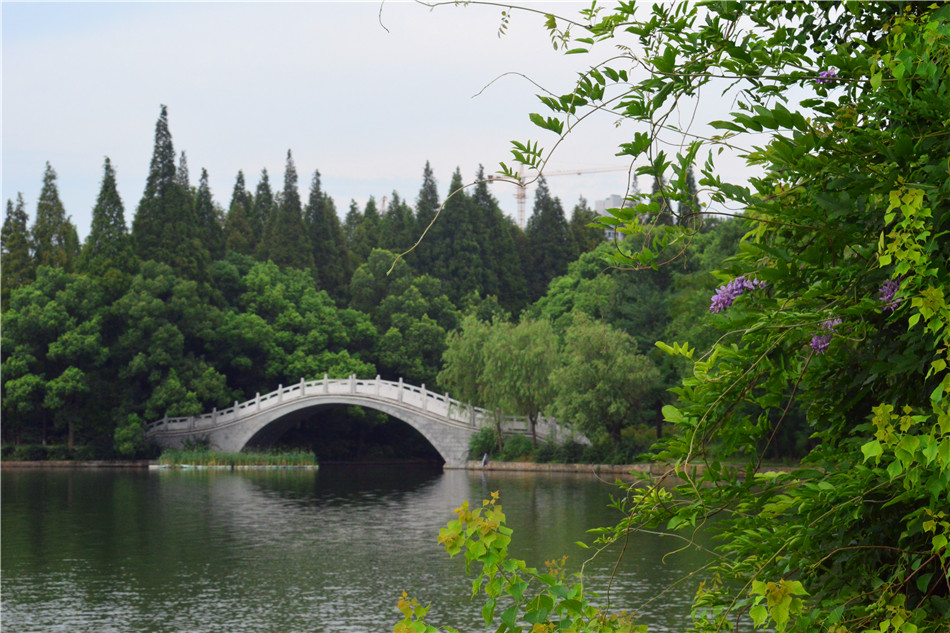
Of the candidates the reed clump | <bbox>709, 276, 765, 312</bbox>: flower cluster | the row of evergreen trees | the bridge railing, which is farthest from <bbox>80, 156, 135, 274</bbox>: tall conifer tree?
<bbox>709, 276, 765, 312</bbox>: flower cluster

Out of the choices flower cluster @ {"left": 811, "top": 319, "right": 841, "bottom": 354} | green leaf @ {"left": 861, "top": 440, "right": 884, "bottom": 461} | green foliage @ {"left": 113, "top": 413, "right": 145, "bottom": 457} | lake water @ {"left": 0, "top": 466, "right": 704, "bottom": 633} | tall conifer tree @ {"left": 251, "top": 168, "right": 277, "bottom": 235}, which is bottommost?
lake water @ {"left": 0, "top": 466, "right": 704, "bottom": 633}

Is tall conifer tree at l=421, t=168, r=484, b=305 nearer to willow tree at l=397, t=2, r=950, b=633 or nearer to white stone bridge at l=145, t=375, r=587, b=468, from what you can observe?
white stone bridge at l=145, t=375, r=587, b=468

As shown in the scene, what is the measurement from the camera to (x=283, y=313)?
1704 inches

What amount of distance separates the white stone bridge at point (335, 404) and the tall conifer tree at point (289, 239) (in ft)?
31.9

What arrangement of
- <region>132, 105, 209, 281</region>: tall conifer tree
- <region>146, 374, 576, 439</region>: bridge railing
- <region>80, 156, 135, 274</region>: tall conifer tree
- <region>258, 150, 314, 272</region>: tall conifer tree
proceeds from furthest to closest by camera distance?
1. <region>258, 150, 314, 272</region>: tall conifer tree
2. <region>132, 105, 209, 281</region>: tall conifer tree
3. <region>80, 156, 135, 274</region>: tall conifer tree
4. <region>146, 374, 576, 439</region>: bridge railing

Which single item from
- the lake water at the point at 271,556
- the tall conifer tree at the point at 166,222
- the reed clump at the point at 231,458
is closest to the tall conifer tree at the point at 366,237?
the tall conifer tree at the point at 166,222

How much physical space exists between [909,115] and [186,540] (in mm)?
17482

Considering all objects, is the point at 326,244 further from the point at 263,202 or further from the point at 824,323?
the point at 824,323

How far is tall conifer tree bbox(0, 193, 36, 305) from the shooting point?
40.7 meters

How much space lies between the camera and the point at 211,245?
44.9 meters

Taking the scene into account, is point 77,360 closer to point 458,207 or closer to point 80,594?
point 458,207

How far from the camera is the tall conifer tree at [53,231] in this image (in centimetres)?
4416

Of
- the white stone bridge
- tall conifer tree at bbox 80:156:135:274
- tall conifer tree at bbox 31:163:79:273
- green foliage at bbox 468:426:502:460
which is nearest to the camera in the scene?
green foliage at bbox 468:426:502:460

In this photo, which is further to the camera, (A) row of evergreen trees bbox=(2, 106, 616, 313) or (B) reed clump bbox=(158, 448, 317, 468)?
(A) row of evergreen trees bbox=(2, 106, 616, 313)
